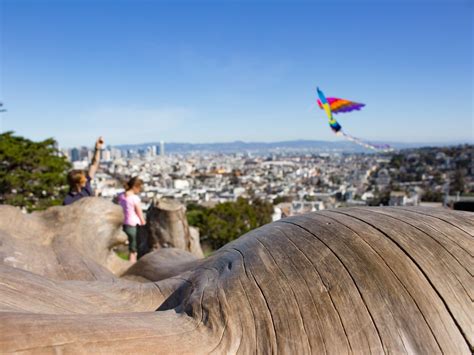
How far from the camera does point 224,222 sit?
58.2 feet

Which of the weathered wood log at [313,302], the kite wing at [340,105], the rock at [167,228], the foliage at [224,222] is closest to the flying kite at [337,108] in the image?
the kite wing at [340,105]

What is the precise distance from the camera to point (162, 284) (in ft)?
6.08

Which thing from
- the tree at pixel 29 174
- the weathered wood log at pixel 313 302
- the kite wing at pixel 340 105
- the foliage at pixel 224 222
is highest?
the kite wing at pixel 340 105

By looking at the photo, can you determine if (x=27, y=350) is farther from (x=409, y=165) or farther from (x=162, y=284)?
(x=409, y=165)

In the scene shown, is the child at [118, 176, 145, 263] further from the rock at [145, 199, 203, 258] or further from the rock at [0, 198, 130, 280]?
the rock at [0, 198, 130, 280]

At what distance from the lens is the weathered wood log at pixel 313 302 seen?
1041 mm

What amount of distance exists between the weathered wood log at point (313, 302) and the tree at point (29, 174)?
16053 mm

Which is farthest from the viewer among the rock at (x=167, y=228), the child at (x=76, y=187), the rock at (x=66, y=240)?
the rock at (x=167, y=228)

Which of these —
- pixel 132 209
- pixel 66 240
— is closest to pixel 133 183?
pixel 132 209

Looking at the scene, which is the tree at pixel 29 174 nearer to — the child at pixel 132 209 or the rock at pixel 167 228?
the rock at pixel 167 228

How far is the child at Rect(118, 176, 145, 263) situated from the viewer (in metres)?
5.52

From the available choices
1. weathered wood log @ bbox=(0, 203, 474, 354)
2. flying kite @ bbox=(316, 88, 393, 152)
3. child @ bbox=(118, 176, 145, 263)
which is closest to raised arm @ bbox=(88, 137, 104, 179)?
child @ bbox=(118, 176, 145, 263)

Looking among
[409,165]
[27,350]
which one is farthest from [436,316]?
[409,165]

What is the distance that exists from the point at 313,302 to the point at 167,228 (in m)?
4.80
